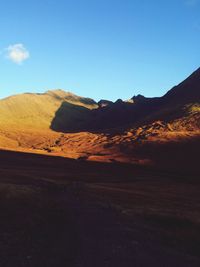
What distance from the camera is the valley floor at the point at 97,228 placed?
1416cm

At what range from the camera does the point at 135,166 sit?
2554 inches

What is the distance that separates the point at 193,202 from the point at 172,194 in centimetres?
467

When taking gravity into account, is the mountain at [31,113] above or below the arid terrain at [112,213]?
above

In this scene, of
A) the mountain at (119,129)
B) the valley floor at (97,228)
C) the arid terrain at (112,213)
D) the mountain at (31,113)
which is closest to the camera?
the valley floor at (97,228)

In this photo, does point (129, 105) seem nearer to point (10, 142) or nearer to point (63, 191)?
point (10, 142)

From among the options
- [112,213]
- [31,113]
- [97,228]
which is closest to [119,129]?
[31,113]

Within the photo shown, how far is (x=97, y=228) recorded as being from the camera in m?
19.4

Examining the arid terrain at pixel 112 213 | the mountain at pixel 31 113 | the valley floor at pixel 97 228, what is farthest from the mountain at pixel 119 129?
the valley floor at pixel 97 228

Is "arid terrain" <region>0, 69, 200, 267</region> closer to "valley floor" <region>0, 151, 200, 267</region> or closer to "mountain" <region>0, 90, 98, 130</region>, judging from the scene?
"valley floor" <region>0, 151, 200, 267</region>

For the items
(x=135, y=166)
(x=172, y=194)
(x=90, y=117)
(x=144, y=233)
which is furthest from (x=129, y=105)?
(x=144, y=233)

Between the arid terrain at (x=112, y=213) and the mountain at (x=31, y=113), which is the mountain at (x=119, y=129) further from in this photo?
the arid terrain at (x=112, y=213)

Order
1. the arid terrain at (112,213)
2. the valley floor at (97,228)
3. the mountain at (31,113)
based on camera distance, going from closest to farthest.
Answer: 1. the valley floor at (97,228)
2. the arid terrain at (112,213)
3. the mountain at (31,113)

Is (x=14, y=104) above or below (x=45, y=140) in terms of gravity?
above

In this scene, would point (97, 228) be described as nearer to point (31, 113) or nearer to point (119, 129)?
Answer: point (119, 129)
